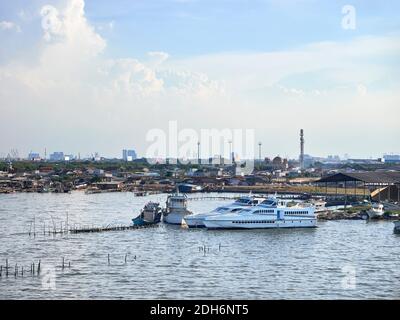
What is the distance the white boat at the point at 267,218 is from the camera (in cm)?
2959

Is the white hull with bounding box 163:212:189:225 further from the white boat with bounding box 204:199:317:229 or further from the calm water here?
the white boat with bounding box 204:199:317:229

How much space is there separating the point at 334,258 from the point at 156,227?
35.4 ft

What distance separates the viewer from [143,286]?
53.8 ft

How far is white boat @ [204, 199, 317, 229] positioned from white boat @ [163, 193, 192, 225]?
2016 mm

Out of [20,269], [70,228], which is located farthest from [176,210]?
[20,269]

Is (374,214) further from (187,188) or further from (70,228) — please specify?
(187,188)

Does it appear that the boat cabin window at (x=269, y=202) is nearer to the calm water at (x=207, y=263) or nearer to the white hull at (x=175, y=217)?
the calm water at (x=207, y=263)

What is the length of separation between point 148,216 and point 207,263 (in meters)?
11.1

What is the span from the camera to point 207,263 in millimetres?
20000

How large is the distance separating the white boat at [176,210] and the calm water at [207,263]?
1.16 meters

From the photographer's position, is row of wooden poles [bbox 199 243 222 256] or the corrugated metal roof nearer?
row of wooden poles [bbox 199 243 222 256]

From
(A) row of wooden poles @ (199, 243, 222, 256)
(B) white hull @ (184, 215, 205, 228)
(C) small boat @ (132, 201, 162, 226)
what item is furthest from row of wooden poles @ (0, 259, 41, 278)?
(B) white hull @ (184, 215, 205, 228)

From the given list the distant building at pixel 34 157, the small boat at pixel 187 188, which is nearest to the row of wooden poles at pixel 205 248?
the small boat at pixel 187 188

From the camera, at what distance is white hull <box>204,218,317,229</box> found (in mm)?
29547
